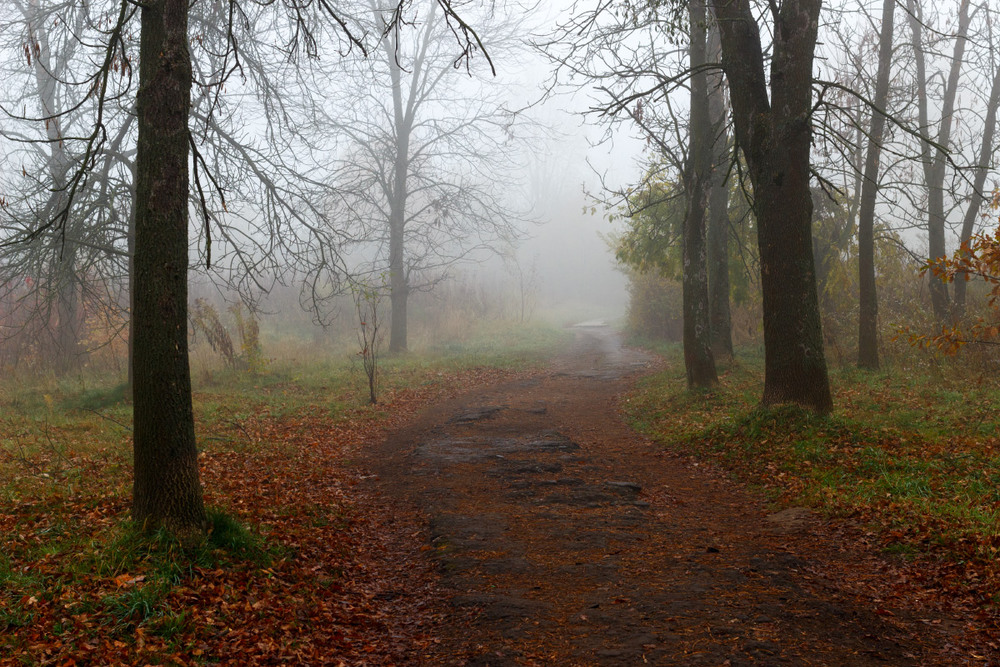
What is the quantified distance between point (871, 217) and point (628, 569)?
1092 centimetres

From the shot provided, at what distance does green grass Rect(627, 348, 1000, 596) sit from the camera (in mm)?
5367

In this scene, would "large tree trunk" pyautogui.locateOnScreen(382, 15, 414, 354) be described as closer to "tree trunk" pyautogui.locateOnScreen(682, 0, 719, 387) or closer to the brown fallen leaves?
"tree trunk" pyautogui.locateOnScreen(682, 0, 719, 387)

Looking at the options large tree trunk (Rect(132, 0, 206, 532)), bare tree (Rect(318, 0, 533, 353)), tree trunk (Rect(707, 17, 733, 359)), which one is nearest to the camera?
large tree trunk (Rect(132, 0, 206, 532))

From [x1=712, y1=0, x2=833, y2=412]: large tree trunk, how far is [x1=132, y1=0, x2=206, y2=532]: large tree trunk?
6.62m

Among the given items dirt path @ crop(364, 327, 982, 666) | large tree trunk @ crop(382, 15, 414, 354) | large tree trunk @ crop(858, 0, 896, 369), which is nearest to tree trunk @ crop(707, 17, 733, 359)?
large tree trunk @ crop(858, 0, 896, 369)

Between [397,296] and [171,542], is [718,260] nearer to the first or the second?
[397,296]

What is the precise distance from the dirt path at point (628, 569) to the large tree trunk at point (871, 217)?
662 cm

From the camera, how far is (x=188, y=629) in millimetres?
3889

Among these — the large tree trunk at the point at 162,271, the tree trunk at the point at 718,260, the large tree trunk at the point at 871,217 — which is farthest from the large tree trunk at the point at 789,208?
the tree trunk at the point at 718,260

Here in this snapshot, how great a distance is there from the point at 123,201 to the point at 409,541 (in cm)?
902

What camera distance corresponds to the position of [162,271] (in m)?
4.58

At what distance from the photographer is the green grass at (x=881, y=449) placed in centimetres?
537

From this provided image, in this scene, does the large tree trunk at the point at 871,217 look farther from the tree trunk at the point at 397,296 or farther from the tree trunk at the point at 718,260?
the tree trunk at the point at 397,296

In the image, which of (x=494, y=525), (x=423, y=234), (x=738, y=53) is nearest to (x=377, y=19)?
(x=423, y=234)
